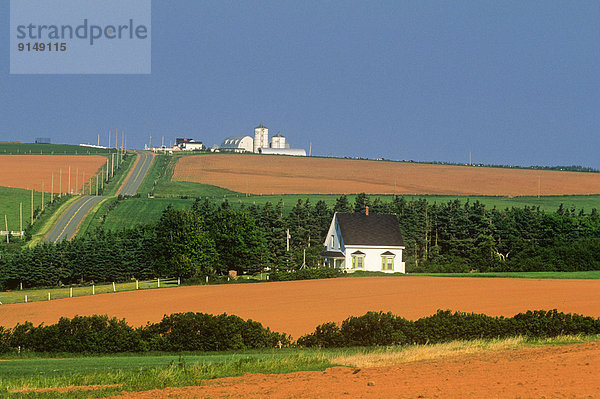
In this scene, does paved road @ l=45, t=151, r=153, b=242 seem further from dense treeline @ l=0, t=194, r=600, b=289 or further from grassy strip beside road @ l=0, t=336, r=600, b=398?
grassy strip beside road @ l=0, t=336, r=600, b=398

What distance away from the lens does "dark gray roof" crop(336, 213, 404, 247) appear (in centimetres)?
7762

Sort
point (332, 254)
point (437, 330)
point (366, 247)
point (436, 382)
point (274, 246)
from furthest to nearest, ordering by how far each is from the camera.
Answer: point (274, 246) → point (332, 254) → point (366, 247) → point (437, 330) → point (436, 382)

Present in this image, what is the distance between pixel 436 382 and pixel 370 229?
61362 millimetres

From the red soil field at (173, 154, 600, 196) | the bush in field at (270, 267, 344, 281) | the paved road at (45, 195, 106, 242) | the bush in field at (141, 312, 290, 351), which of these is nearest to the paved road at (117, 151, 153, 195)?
the red soil field at (173, 154, 600, 196)

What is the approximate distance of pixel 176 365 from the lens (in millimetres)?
21531

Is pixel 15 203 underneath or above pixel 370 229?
above

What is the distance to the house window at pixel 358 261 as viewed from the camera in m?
77.4

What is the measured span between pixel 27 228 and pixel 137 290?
41.3 metres

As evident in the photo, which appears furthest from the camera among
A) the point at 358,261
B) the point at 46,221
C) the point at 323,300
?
the point at 46,221

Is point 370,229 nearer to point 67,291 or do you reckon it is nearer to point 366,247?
point 366,247

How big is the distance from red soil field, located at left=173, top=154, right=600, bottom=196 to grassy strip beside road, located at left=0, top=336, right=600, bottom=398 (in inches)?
4263

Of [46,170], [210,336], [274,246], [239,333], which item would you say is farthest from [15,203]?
[239,333]

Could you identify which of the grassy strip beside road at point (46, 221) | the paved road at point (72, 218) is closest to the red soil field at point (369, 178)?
the paved road at point (72, 218)

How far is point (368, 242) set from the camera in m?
77.4
